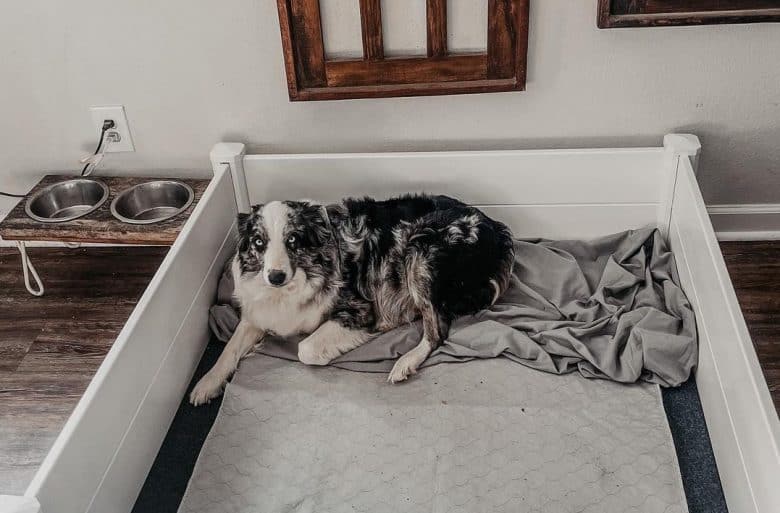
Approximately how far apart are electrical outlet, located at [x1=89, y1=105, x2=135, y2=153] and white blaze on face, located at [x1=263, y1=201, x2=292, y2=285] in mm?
647

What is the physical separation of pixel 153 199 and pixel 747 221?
1.76 meters

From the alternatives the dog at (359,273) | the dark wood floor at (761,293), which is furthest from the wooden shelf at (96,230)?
the dark wood floor at (761,293)

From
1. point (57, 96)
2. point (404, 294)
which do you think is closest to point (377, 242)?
point (404, 294)

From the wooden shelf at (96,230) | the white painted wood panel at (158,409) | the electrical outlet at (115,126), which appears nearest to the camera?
the white painted wood panel at (158,409)

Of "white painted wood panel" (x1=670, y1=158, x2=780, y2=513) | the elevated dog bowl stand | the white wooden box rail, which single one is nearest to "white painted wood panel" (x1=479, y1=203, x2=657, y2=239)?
the white wooden box rail

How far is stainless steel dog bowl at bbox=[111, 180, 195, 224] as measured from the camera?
2.25 m

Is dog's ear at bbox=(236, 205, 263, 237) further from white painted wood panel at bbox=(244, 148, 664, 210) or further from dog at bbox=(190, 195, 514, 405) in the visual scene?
white painted wood panel at bbox=(244, 148, 664, 210)

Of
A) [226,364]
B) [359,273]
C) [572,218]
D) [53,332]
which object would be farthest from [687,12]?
[53,332]

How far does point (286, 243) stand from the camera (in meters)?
1.85

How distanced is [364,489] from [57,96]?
4.67 ft

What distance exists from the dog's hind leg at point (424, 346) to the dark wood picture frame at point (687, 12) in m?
0.85

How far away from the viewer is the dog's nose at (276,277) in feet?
5.97

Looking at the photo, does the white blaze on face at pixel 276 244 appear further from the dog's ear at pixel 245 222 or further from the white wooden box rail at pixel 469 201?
the white wooden box rail at pixel 469 201

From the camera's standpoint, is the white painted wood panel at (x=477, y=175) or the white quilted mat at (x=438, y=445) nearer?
the white quilted mat at (x=438, y=445)
